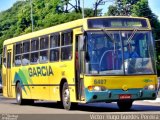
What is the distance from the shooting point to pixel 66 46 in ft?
64.2

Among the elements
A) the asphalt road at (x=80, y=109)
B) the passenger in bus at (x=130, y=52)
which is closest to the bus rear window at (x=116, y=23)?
the passenger in bus at (x=130, y=52)

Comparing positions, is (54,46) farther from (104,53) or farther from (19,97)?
(19,97)

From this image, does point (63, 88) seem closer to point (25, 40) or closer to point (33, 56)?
point (33, 56)

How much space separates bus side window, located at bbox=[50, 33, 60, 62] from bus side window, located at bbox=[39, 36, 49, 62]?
56 cm

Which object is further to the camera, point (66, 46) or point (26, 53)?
point (26, 53)

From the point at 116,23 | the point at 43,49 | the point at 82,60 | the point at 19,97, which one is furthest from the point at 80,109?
the point at 19,97

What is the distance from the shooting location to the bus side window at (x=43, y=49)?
21.7m

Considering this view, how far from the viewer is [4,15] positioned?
132625mm

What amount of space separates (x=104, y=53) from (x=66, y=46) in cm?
222

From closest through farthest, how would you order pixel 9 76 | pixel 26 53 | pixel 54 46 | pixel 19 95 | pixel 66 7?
pixel 54 46, pixel 26 53, pixel 19 95, pixel 9 76, pixel 66 7

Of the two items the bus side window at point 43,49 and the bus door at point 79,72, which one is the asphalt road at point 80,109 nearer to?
the bus door at point 79,72

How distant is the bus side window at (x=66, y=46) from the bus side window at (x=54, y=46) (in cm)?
53

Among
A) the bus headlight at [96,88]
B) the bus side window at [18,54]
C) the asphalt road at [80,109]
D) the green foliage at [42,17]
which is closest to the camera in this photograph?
the bus headlight at [96,88]

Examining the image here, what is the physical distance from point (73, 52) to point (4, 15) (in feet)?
379
